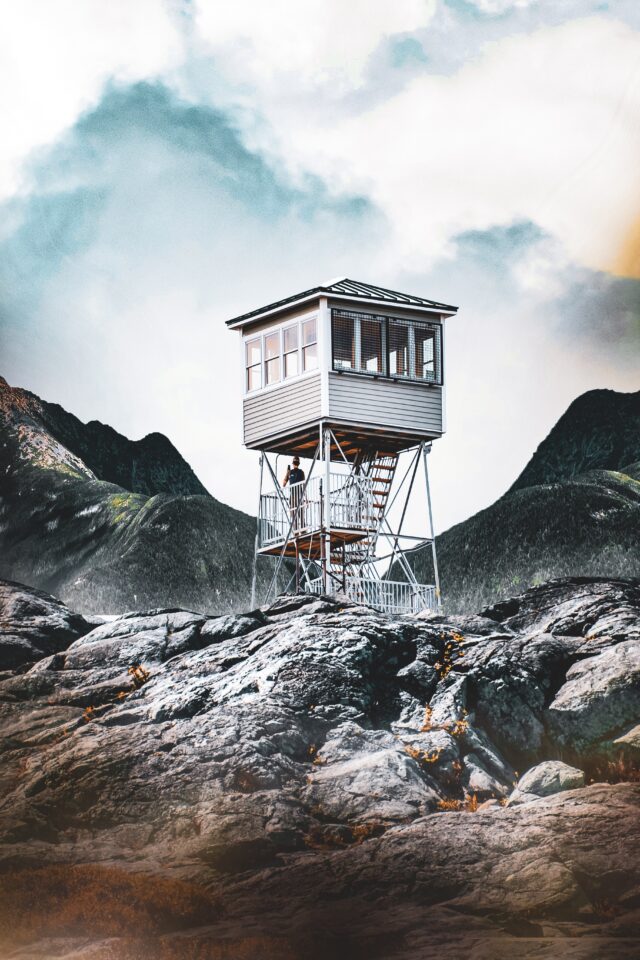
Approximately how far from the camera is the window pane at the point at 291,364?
2930cm

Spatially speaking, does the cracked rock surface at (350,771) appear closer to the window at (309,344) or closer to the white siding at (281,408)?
the white siding at (281,408)

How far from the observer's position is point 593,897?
56.5 ft

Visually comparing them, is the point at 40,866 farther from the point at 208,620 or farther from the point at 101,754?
the point at 208,620

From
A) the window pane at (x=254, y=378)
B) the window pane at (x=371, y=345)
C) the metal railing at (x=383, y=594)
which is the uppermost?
the window pane at (x=371, y=345)

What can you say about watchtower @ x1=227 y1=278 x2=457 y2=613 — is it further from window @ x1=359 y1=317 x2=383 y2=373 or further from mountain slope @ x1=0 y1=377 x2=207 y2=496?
mountain slope @ x1=0 y1=377 x2=207 y2=496

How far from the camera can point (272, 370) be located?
29.6 meters

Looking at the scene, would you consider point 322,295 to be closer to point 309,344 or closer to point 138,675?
point 309,344

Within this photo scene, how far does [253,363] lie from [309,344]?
161cm

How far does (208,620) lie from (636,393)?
14.1 metres

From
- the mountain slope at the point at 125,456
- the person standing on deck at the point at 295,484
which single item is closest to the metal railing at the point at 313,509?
the person standing on deck at the point at 295,484

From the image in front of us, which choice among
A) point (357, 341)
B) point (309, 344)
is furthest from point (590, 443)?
point (309, 344)

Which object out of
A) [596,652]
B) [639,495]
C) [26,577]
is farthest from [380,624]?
[26,577]

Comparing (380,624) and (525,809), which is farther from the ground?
(380,624)

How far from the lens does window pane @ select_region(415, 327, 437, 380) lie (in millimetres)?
29609
